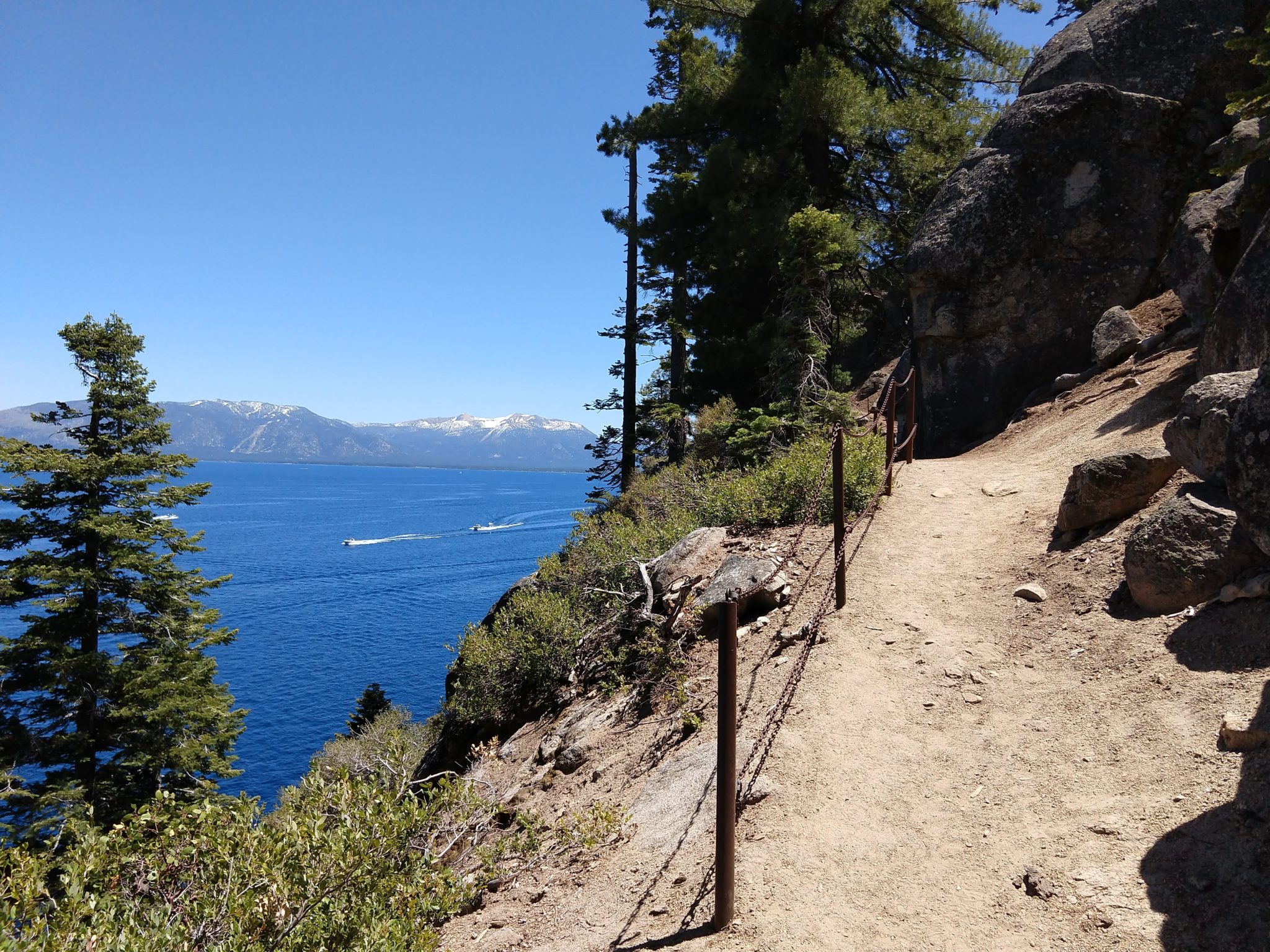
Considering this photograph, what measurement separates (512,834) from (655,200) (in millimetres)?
16256

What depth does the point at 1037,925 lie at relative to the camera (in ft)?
10.5

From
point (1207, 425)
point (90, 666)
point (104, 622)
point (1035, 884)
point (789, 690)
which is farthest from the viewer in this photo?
point (104, 622)

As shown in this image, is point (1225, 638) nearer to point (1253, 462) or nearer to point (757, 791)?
point (1253, 462)

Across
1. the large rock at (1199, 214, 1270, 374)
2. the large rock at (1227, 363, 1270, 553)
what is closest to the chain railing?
the large rock at (1227, 363, 1270, 553)

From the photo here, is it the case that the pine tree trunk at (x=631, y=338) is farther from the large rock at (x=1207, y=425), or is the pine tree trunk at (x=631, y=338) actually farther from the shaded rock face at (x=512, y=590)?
the large rock at (x=1207, y=425)

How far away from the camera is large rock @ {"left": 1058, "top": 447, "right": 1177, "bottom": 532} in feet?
20.3

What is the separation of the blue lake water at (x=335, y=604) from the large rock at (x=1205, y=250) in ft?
91.9

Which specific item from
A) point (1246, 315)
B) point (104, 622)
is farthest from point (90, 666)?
point (1246, 315)

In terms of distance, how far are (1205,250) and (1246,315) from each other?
344 centimetres

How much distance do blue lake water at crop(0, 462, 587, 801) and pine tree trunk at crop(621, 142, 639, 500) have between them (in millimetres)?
14681

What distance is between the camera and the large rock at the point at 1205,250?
8930 millimetres

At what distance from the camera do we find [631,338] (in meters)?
21.5

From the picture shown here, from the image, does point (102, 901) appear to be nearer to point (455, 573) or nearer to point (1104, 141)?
point (1104, 141)

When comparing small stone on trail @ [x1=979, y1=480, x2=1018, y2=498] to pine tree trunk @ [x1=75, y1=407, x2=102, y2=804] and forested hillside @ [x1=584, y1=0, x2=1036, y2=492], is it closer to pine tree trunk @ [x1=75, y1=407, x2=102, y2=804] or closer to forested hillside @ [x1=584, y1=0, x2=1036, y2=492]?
forested hillside @ [x1=584, y1=0, x2=1036, y2=492]
